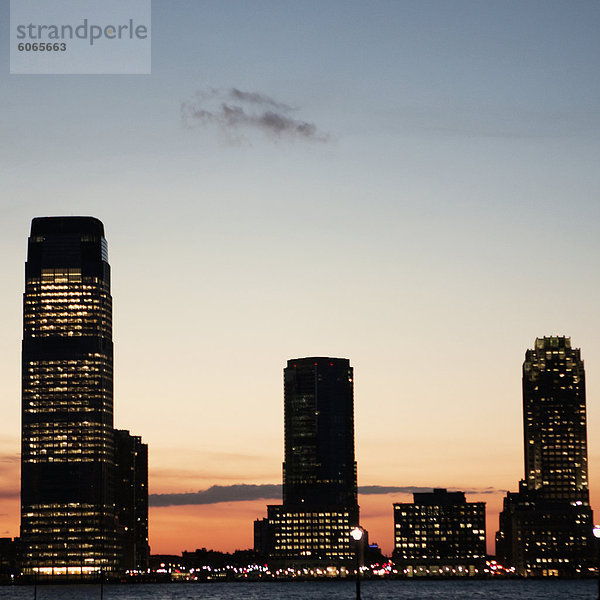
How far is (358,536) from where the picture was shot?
7606cm

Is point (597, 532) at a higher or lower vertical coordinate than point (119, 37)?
lower

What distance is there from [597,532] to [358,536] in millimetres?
13995

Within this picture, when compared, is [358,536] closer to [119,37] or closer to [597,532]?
[597,532]

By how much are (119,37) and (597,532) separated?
48.3 metres

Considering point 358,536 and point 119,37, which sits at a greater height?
point 119,37

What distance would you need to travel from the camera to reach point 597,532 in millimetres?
73688

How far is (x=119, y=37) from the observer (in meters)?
92.2

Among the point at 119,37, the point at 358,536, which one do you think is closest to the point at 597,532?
the point at 358,536

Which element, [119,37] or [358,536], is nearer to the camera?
[358,536]

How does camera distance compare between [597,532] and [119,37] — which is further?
[119,37]

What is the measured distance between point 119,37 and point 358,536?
133ft
